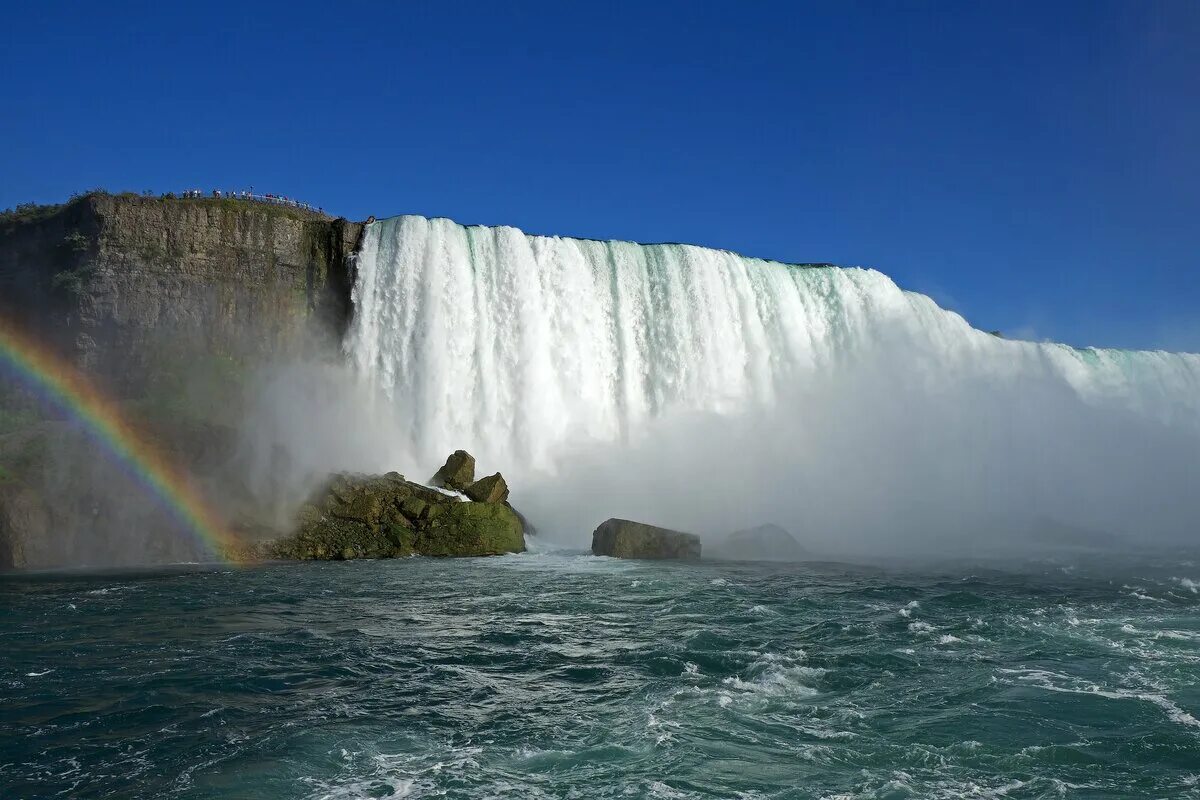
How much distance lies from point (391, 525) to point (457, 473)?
2608 mm

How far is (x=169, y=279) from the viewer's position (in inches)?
1142

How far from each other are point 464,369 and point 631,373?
20.5 feet

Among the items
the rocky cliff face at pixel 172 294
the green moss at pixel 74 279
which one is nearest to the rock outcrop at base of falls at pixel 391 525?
the rocky cliff face at pixel 172 294

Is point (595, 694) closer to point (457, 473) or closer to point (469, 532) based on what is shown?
point (469, 532)

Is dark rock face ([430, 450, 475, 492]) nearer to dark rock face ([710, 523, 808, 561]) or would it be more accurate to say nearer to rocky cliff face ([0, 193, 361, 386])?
dark rock face ([710, 523, 808, 561])

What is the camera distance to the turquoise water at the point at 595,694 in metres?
6.58

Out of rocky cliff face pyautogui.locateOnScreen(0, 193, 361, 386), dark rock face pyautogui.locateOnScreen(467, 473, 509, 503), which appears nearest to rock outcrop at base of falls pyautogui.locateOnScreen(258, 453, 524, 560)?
dark rock face pyautogui.locateOnScreen(467, 473, 509, 503)


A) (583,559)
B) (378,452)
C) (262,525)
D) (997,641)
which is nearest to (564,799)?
(997,641)

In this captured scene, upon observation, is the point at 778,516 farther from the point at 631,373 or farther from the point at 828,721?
the point at 828,721

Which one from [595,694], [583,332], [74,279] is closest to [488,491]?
[583,332]

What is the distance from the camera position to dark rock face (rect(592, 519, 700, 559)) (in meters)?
21.5

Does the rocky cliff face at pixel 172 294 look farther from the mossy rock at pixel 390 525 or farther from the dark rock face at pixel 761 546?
the dark rock face at pixel 761 546

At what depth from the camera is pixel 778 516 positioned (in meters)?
28.5

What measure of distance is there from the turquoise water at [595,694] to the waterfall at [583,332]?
13897mm
